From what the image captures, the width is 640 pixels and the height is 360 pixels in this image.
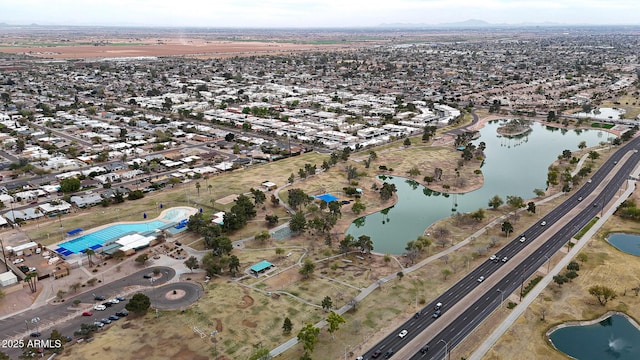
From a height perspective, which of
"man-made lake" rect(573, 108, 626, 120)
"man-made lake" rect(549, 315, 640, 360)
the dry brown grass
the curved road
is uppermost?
→ "man-made lake" rect(573, 108, 626, 120)

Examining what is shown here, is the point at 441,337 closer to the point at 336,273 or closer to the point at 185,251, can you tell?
the point at 336,273

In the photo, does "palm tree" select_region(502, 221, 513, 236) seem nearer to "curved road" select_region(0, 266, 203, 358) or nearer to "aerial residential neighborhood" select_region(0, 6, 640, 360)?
"aerial residential neighborhood" select_region(0, 6, 640, 360)

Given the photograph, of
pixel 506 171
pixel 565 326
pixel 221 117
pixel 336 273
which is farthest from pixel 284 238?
pixel 221 117

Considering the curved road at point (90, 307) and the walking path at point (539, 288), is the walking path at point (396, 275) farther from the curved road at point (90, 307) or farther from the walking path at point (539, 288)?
the curved road at point (90, 307)

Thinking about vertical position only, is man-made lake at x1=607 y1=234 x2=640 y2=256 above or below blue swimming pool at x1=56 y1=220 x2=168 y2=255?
below

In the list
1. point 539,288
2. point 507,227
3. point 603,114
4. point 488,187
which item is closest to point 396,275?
point 539,288

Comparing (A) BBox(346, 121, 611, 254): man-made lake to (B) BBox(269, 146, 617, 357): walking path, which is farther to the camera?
(A) BBox(346, 121, 611, 254): man-made lake

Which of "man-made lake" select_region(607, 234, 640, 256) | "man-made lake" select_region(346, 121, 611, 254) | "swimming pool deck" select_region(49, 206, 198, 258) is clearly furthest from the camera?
"man-made lake" select_region(346, 121, 611, 254)

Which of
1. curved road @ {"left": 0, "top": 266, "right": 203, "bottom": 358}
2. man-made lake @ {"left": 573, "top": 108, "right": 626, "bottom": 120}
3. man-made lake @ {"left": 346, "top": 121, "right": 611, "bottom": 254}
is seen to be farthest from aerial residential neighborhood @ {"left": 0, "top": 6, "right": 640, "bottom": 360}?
man-made lake @ {"left": 573, "top": 108, "right": 626, "bottom": 120}
